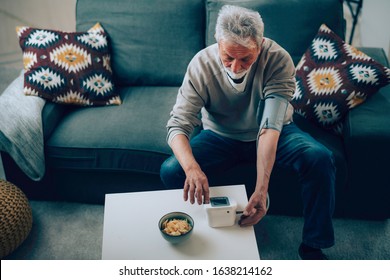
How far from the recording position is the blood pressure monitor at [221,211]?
47.1 inches

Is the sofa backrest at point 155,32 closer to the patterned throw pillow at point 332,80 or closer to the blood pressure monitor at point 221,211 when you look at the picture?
the patterned throw pillow at point 332,80

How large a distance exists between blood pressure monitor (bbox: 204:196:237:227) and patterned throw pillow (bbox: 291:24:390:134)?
715 millimetres

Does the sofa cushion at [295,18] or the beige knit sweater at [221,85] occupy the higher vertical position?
the sofa cushion at [295,18]

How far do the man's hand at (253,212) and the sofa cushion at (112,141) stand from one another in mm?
535

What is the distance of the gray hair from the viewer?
1.32m

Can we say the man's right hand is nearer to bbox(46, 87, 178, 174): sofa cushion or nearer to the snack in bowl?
the snack in bowl

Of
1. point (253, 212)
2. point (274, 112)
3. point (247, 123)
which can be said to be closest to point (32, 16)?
point (247, 123)

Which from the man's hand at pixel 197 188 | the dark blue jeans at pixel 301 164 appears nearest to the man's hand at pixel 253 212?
the man's hand at pixel 197 188

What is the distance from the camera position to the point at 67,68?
1.91 m

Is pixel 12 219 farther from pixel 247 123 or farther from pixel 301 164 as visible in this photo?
pixel 301 164

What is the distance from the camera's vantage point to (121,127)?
181 cm

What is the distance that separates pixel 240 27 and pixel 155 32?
2.73ft
